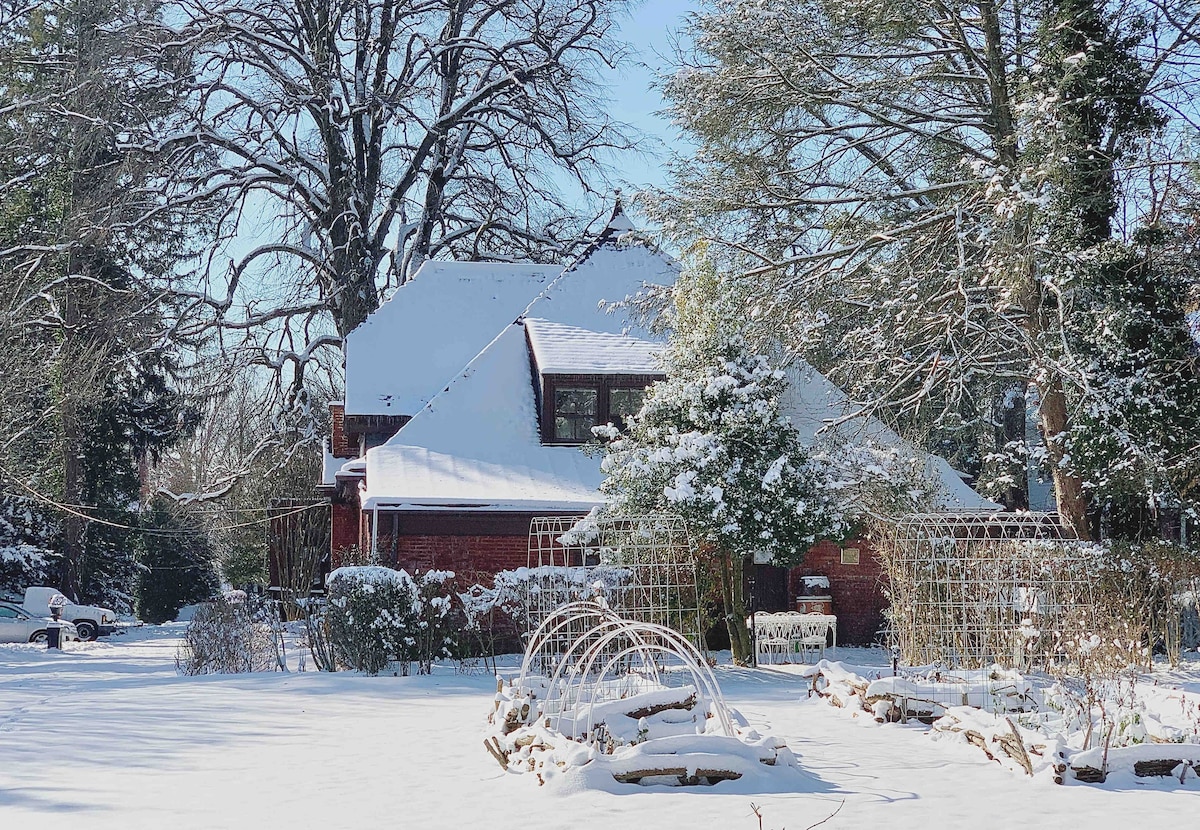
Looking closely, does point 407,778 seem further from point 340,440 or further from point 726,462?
point 340,440

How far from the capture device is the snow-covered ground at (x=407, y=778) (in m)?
7.41

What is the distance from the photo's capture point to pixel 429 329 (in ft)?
78.7

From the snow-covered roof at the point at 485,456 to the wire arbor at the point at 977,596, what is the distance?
203 inches

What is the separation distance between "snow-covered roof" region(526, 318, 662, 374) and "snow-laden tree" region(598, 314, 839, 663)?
113 inches

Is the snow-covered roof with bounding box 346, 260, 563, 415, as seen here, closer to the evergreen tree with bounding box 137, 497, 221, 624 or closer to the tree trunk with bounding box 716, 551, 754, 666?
the tree trunk with bounding box 716, 551, 754, 666

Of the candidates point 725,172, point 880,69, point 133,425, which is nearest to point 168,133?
point 133,425

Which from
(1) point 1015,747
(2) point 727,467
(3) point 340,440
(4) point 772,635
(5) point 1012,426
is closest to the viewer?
(1) point 1015,747

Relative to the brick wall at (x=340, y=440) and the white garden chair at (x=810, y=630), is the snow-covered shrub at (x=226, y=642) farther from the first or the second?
the brick wall at (x=340, y=440)

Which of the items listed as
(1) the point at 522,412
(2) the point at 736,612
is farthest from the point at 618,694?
(1) the point at 522,412

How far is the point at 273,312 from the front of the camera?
2802cm

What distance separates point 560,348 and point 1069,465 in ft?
27.6

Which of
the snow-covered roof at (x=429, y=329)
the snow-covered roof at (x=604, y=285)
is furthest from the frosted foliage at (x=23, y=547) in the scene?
the snow-covered roof at (x=604, y=285)

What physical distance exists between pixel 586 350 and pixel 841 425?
4.50 m

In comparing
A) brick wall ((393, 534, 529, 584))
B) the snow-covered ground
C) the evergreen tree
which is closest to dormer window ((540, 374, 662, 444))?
brick wall ((393, 534, 529, 584))
